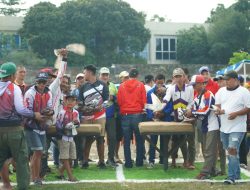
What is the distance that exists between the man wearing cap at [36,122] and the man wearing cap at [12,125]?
2.13ft

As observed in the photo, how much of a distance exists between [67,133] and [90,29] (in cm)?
4446

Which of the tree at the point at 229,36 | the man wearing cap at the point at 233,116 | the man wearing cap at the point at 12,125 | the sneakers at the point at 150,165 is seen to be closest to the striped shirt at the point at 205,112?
the man wearing cap at the point at 233,116

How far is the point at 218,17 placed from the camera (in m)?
59.2

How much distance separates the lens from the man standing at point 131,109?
36.3 feet

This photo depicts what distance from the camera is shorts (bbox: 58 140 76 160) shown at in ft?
31.0

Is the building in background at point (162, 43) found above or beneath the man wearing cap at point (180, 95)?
above

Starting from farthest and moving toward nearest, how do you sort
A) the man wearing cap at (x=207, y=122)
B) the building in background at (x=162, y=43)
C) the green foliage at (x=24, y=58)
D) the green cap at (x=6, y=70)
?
the building in background at (x=162, y=43) → the green foliage at (x=24, y=58) → the man wearing cap at (x=207, y=122) → the green cap at (x=6, y=70)

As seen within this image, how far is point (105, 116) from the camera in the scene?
36.4 feet

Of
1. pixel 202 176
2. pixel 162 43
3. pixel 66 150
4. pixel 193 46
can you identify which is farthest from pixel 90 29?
pixel 202 176

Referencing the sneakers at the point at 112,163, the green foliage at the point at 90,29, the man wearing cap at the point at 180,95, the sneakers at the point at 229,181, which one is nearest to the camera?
the sneakers at the point at 229,181

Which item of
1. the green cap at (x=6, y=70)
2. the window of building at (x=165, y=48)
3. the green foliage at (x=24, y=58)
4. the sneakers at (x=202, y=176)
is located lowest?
the sneakers at (x=202, y=176)

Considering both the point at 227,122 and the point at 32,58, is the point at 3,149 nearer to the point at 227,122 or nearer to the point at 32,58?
the point at 227,122

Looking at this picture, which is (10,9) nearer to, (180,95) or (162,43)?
(162,43)

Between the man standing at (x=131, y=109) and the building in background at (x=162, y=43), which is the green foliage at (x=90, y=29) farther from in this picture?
the man standing at (x=131, y=109)
